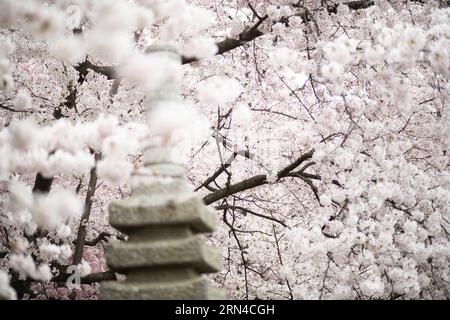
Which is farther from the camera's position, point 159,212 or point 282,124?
point 282,124

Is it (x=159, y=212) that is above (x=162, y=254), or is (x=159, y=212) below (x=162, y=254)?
above

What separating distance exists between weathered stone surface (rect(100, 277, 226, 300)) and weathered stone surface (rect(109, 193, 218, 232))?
0.43 m

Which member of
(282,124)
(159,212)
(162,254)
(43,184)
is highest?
(282,124)

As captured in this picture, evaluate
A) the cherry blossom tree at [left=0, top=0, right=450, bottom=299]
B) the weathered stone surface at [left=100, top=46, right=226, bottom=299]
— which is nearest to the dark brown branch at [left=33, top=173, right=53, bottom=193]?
the cherry blossom tree at [left=0, top=0, right=450, bottom=299]

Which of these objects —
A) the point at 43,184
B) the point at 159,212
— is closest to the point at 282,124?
the point at 43,184

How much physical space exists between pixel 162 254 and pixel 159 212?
1.01ft

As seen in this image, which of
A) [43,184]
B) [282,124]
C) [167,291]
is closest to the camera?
[167,291]

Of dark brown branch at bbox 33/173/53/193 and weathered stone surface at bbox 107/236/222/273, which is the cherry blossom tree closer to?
dark brown branch at bbox 33/173/53/193

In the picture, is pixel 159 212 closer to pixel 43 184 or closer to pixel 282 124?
pixel 43 184

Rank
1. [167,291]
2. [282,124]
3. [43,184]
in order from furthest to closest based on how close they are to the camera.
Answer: [282,124], [43,184], [167,291]

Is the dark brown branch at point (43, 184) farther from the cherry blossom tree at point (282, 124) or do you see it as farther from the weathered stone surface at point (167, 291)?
the weathered stone surface at point (167, 291)

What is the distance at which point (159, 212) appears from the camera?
11.9 feet

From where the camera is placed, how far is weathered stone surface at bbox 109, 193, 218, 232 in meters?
3.59
